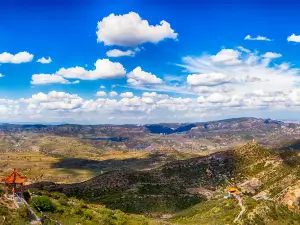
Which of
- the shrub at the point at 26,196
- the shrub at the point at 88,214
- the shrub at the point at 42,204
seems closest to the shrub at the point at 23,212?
the shrub at the point at 42,204

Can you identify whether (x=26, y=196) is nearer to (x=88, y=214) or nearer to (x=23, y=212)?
(x=23, y=212)

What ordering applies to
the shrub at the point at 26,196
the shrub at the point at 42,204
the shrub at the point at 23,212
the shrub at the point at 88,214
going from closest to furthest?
the shrub at the point at 23,212
the shrub at the point at 42,204
the shrub at the point at 88,214
the shrub at the point at 26,196

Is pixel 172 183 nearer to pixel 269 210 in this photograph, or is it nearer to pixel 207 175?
pixel 207 175

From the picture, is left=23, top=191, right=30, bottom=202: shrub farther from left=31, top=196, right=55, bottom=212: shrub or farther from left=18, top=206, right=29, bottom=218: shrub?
left=18, top=206, right=29, bottom=218: shrub

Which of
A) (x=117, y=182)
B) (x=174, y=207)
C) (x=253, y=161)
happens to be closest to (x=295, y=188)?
(x=174, y=207)

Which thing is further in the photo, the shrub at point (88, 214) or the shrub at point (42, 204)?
the shrub at point (88, 214)

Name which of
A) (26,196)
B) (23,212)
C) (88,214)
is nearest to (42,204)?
(23,212)

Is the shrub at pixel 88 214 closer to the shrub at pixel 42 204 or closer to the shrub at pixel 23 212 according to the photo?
the shrub at pixel 42 204

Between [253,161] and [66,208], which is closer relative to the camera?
[66,208]

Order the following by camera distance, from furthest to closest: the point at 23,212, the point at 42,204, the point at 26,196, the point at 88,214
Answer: the point at 26,196 < the point at 88,214 < the point at 42,204 < the point at 23,212
